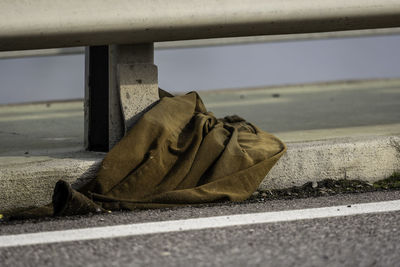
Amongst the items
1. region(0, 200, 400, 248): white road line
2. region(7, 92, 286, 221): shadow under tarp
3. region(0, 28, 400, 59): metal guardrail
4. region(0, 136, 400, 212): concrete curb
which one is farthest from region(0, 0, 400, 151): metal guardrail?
region(0, 28, 400, 59): metal guardrail

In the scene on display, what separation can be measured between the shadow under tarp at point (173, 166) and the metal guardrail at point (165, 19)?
1.51ft

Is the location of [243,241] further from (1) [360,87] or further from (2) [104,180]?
(1) [360,87]

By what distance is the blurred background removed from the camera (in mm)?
10492

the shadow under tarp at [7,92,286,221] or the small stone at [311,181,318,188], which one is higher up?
the shadow under tarp at [7,92,286,221]

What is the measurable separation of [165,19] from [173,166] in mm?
801

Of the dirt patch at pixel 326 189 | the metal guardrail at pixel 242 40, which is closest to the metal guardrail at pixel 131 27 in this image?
the dirt patch at pixel 326 189

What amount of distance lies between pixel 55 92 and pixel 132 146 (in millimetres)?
5899

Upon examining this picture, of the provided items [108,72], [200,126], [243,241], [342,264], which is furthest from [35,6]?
[342,264]

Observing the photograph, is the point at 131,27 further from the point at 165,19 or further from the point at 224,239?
the point at 224,239

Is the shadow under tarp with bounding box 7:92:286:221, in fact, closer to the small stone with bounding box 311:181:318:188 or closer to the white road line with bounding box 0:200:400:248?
the small stone with bounding box 311:181:318:188

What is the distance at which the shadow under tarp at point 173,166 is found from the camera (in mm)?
4355

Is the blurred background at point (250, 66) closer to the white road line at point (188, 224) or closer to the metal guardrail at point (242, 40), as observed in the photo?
the metal guardrail at point (242, 40)

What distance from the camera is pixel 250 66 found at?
11.9 meters

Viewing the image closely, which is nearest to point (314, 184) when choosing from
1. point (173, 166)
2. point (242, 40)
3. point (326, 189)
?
point (326, 189)
